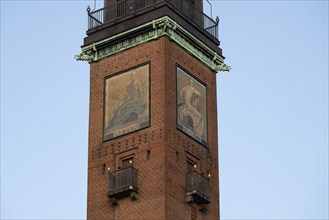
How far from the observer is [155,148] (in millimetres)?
65500

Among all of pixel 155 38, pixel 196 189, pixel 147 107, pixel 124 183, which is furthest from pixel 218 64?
pixel 124 183

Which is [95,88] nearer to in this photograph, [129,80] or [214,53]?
[129,80]

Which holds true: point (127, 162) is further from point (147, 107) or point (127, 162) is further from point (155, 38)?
point (155, 38)

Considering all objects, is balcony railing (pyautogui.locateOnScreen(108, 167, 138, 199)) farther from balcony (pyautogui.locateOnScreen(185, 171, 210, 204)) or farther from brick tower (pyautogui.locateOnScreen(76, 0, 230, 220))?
balcony (pyautogui.locateOnScreen(185, 171, 210, 204))

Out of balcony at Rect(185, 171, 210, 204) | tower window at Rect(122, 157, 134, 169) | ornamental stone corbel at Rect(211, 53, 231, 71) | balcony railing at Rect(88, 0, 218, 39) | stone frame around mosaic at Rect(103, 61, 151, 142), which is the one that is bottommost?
balcony at Rect(185, 171, 210, 204)

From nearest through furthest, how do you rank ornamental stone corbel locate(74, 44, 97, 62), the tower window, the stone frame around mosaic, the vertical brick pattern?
1. the vertical brick pattern
2. the tower window
3. the stone frame around mosaic
4. ornamental stone corbel locate(74, 44, 97, 62)

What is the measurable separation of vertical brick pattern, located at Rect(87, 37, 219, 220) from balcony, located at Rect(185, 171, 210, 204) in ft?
1.12

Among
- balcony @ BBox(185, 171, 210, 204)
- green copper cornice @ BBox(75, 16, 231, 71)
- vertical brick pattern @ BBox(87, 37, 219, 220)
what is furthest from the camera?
green copper cornice @ BBox(75, 16, 231, 71)

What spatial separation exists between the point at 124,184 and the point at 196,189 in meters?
4.07

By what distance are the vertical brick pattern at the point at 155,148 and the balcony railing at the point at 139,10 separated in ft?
8.67

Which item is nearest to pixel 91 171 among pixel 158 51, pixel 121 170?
pixel 121 170

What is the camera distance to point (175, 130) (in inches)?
2616

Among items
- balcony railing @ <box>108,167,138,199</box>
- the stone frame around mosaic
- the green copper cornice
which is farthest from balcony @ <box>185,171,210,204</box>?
the green copper cornice

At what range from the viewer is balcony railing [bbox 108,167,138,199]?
6481 centimetres
